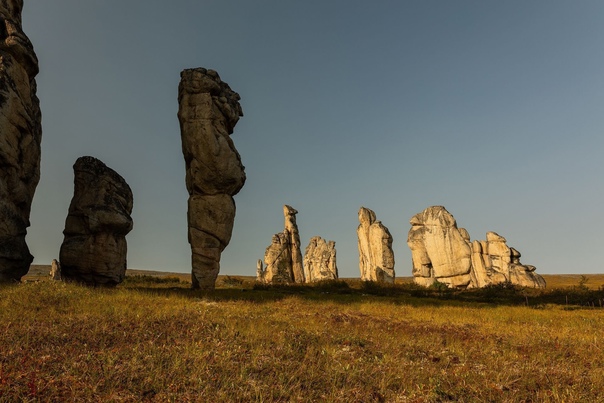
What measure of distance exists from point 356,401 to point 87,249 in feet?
61.0

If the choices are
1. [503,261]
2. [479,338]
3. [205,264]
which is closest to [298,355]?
[479,338]

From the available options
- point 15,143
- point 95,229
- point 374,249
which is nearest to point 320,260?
point 374,249

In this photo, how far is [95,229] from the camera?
20.0 m

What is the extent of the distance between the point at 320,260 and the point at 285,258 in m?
12.7

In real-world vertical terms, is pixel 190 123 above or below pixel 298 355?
above

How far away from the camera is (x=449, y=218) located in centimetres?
3850

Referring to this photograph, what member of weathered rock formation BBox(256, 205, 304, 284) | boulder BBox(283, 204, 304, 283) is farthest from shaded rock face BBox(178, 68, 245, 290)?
boulder BBox(283, 204, 304, 283)

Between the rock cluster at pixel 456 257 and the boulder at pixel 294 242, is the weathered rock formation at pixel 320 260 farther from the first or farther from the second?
the rock cluster at pixel 456 257

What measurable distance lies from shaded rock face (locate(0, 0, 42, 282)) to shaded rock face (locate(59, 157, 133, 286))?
1980 mm

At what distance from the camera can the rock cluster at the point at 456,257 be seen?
1439 inches

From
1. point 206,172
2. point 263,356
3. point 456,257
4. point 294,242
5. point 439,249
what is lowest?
point 263,356

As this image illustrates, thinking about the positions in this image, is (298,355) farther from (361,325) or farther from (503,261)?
(503,261)

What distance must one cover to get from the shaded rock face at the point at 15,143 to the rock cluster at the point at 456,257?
33139 mm

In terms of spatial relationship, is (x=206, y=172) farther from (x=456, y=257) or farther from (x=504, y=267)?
(x=504, y=267)
